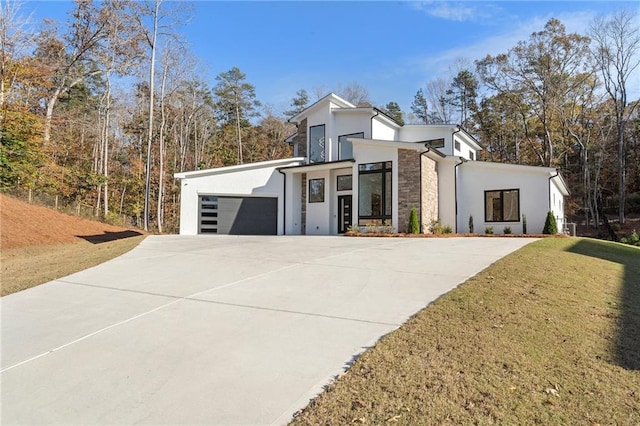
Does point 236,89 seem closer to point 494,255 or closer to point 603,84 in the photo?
point 603,84

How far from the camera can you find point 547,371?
3.34 meters

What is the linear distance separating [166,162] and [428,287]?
30258 millimetres

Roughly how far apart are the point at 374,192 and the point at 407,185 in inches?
61.9

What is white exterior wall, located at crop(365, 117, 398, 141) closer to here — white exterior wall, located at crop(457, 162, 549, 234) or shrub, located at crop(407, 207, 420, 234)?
white exterior wall, located at crop(457, 162, 549, 234)

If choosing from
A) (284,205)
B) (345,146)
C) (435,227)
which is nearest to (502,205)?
(435,227)

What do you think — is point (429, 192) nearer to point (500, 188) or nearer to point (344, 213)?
point (500, 188)

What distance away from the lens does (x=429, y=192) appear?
16453 mm

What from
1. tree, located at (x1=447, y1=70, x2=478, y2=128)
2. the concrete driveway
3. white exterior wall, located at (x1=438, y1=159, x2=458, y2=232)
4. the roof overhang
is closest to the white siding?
white exterior wall, located at (x1=438, y1=159, x2=458, y2=232)

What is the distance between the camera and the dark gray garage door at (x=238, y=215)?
749 inches

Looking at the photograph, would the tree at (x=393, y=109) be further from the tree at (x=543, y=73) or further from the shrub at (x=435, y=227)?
the shrub at (x=435, y=227)

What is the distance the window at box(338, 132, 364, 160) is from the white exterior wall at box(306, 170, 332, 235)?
1467mm

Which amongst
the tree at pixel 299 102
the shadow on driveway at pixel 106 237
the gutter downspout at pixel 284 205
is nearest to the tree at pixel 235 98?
the tree at pixel 299 102

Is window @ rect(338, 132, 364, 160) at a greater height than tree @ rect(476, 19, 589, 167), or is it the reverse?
tree @ rect(476, 19, 589, 167)

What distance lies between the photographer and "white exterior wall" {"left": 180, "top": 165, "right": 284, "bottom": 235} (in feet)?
61.2
